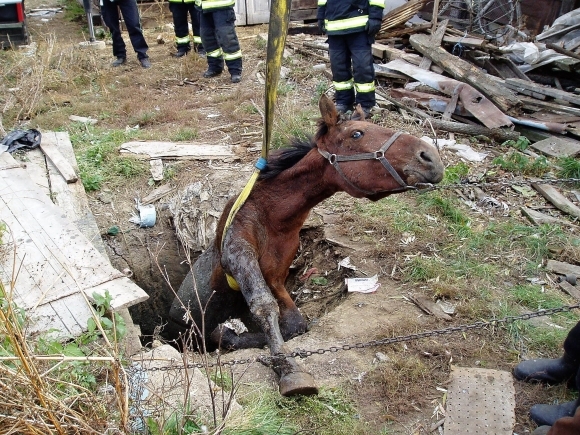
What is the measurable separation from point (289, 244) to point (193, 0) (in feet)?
24.7

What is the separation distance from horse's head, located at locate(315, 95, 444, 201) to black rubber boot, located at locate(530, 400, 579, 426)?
1459 millimetres

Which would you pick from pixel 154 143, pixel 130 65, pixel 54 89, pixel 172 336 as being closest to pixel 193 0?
pixel 130 65

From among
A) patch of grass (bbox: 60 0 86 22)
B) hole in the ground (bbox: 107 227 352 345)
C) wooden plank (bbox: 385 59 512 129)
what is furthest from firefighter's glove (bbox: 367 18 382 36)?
patch of grass (bbox: 60 0 86 22)

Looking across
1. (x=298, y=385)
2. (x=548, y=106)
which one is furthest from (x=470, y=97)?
(x=298, y=385)

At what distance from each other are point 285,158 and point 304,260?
149 cm

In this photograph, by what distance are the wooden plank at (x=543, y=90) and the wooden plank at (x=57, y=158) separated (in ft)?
21.2

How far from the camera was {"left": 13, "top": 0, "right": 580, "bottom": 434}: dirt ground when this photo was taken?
353cm

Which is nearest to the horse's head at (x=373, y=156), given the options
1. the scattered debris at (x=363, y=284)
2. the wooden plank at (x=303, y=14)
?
the scattered debris at (x=363, y=284)

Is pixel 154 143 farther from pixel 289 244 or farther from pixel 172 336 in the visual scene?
pixel 289 244

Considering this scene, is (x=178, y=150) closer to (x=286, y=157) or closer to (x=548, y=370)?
(x=286, y=157)

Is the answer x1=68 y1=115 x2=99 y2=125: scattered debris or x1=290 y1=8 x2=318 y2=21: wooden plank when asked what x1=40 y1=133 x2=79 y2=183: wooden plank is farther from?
x1=290 y1=8 x2=318 y2=21: wooden plank

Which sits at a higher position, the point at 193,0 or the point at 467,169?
the point at 193,0

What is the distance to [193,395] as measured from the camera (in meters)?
3.17

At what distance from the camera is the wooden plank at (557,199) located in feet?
18.7
